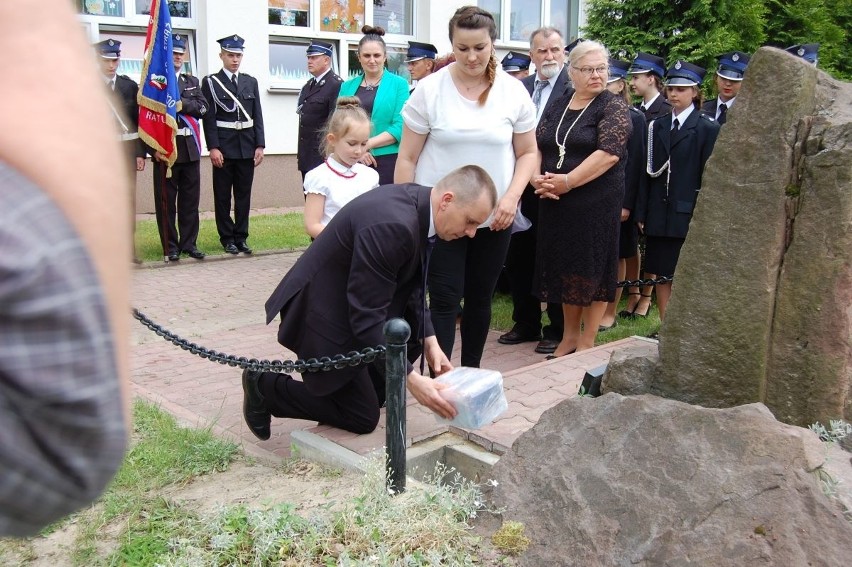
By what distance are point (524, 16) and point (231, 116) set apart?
7464mm

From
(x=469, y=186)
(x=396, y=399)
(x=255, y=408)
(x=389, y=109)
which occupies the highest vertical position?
(x=389, y=109)

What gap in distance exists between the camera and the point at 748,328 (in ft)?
11.3

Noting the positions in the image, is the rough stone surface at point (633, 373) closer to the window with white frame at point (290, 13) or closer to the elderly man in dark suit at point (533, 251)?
the elderly man in dark suit at point (533, 251)

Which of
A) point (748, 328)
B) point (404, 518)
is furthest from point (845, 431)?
point (404, 518)

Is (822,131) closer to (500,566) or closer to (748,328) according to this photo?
(748,328)

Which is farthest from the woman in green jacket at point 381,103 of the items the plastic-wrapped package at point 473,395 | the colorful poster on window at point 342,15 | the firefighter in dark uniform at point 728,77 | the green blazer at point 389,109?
the colorful poster on window at point 342,15

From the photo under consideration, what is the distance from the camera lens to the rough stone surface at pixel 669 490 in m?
2.66

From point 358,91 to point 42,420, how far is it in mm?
6950

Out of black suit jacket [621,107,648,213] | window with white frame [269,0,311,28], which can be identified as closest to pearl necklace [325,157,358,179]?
black suit jacket [621,107,648,213]

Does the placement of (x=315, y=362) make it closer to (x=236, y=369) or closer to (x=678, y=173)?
(x=236, y=369)

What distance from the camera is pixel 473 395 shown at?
3.27 m

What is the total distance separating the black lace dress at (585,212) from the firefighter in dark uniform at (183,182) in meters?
4.97

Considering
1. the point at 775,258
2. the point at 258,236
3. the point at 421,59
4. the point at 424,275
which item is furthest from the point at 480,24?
the point at 258,236

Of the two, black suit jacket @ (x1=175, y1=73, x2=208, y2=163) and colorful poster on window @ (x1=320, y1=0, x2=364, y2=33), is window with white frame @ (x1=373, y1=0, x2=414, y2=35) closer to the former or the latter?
colorful poster on window @ (x1=320, y1=0, x2=364, y2=33)
